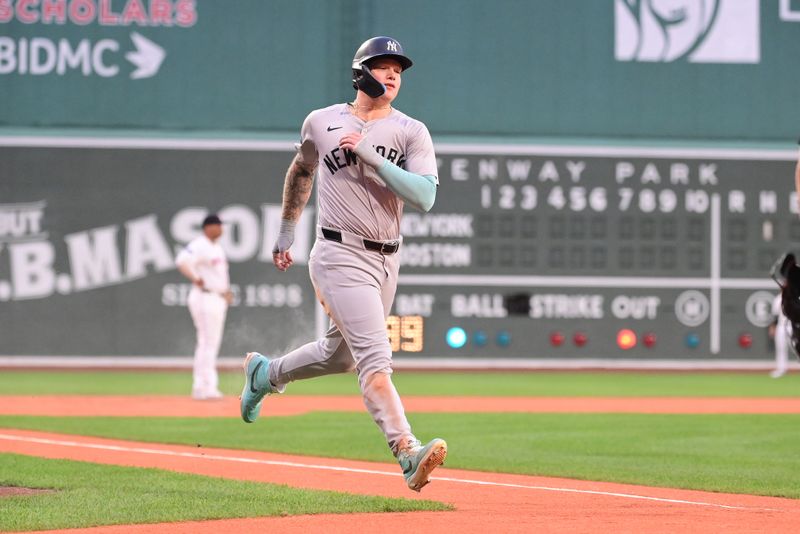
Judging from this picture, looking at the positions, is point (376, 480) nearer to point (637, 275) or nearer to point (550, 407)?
point (550, 407)

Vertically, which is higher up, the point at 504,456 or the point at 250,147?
the point at 250,147

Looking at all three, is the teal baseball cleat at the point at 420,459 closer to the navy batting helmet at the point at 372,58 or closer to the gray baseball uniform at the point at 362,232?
the gray baseball uniform at the point at 362,232

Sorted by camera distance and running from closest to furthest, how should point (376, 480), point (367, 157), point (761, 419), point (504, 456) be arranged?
point (367, 157) → point (376, 480) → point (504, 456) → point (761, 419)

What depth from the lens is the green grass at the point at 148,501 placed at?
22.1 ft

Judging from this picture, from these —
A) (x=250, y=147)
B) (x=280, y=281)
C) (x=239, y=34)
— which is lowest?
(x=280, y=281)

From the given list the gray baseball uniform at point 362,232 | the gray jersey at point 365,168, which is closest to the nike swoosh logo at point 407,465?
the gray baseball uniform at point 362,232

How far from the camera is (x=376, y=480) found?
8641mm

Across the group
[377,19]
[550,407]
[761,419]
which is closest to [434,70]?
[377,19]

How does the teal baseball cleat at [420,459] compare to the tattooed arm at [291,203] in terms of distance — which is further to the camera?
the tattooed arm at [291,203]

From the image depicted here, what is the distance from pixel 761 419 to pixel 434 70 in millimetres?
8702

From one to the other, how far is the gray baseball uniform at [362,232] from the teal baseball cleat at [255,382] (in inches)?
29.9

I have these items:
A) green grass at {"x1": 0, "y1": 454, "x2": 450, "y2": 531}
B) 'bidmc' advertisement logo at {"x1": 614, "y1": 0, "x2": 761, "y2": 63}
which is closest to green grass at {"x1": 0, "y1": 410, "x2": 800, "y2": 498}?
green grass at {"x1": 0, "y1": 454, "x2": 450, "y2": 531}

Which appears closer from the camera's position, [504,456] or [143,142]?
[504,456]

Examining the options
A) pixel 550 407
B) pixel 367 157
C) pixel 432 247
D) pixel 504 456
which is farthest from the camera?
pixel 432 247
